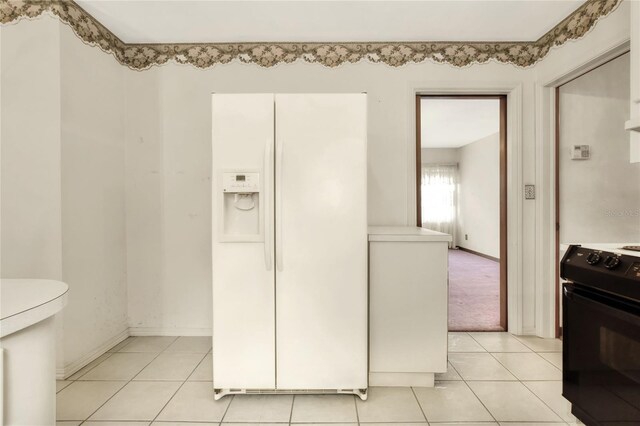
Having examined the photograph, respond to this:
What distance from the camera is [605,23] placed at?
2.11 meters

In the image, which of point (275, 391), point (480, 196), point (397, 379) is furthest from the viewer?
point (480, 196)

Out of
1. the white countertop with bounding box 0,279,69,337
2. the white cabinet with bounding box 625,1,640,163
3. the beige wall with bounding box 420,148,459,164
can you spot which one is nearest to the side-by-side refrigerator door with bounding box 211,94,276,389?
the white countertop with bounding box 0,279,69,337

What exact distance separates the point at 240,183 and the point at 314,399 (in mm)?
1331

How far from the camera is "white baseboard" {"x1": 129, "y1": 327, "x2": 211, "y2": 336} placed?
280 cm

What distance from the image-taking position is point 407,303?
201 centimetres

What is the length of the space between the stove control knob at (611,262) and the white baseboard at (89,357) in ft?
10.1

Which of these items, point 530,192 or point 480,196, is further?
point 480,196

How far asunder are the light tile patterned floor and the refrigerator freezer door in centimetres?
16

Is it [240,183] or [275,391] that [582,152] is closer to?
[240,183]

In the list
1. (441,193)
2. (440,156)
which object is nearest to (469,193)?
(441,193)

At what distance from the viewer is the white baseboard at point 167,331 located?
280cm

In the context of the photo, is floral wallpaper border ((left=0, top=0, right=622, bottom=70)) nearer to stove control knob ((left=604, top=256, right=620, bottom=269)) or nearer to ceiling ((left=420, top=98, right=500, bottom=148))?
ceiling ((left=420, top=98, right=500, bottom=148))

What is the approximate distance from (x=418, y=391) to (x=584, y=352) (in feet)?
2.98

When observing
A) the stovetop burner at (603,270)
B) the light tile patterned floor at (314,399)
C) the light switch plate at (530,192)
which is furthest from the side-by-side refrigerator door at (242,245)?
the light switch plate at (530,192)
